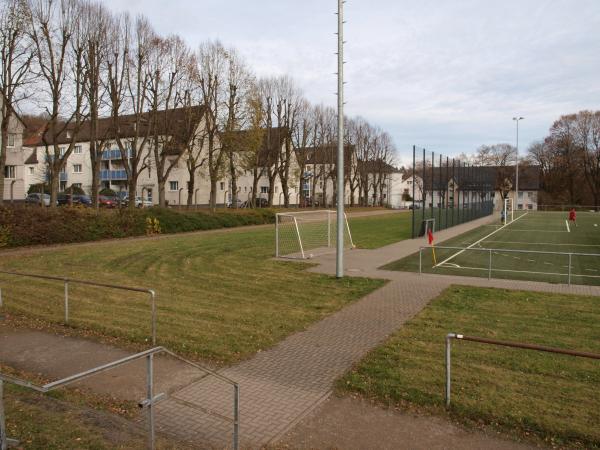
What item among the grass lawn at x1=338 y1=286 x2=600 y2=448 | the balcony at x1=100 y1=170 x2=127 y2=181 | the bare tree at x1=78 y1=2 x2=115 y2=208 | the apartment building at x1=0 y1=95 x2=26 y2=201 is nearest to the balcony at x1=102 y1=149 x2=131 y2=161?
the balcony at x1=100 y1=170 x2=127 y2=181

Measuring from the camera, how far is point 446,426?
15.9 ft

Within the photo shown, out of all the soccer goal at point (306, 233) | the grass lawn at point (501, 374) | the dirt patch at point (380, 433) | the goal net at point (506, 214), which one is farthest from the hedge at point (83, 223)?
the goal net at point (506, 214)

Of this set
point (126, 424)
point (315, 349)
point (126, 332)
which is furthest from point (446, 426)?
point (126, 332)

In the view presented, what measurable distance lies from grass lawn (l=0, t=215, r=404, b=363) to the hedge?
2.24 m

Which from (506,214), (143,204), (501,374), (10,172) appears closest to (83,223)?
(143,204)

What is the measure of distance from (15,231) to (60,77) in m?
9.83

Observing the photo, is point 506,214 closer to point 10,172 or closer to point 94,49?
point 94,49

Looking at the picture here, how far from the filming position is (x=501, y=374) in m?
6.14

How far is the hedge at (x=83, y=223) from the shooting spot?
19.5 meters

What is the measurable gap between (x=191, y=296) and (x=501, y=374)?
22.9ft

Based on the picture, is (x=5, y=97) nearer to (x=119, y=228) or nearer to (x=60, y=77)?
(x=60, y=77)

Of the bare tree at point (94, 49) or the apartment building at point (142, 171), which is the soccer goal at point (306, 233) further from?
the apartment building at point (142, 171)

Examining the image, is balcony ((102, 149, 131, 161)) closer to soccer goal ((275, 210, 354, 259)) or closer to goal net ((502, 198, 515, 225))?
soccer goal ((275, 210, 354, 259))

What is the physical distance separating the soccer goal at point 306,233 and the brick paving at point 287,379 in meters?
7.99
